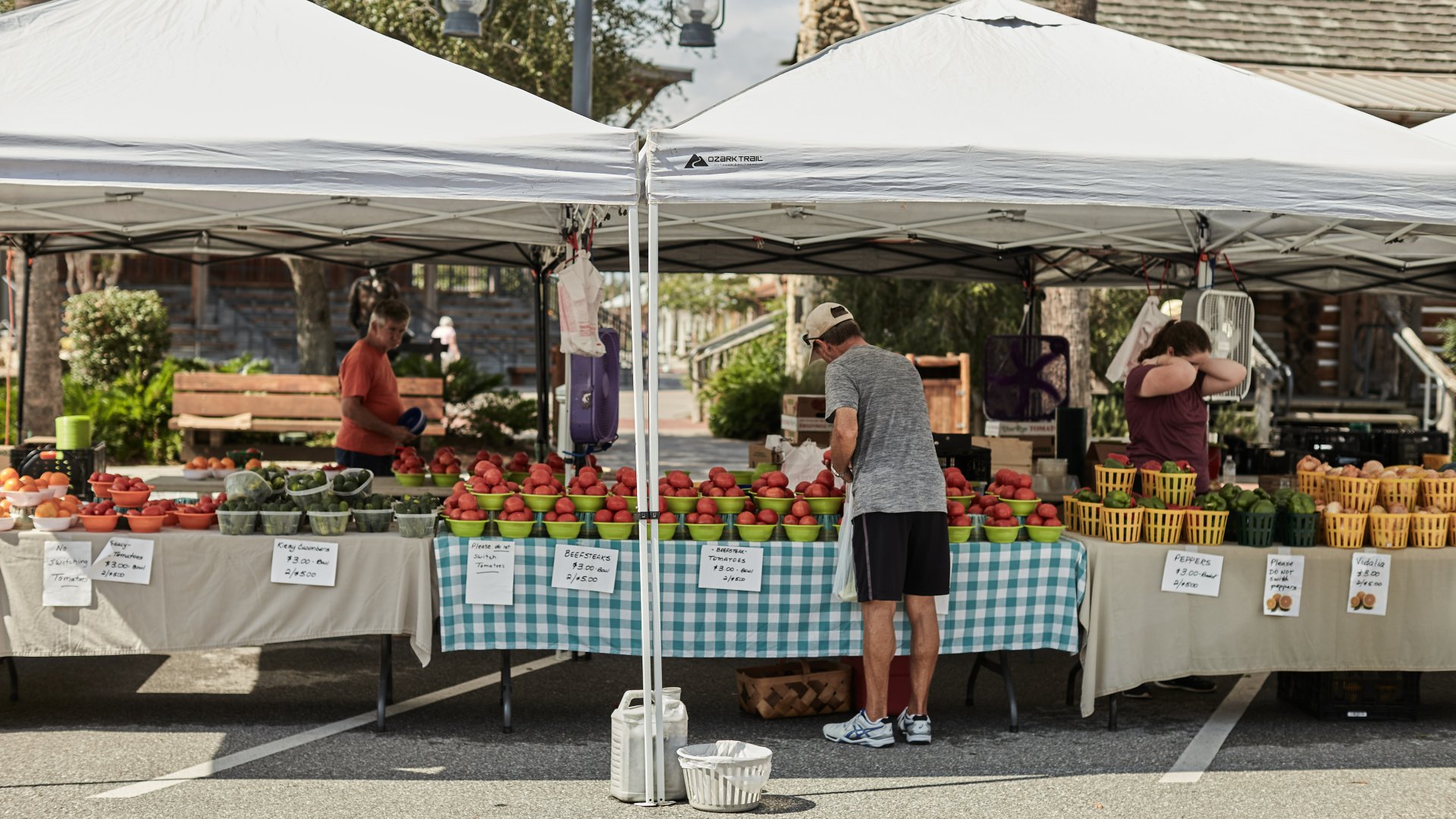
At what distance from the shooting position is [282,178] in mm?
4863

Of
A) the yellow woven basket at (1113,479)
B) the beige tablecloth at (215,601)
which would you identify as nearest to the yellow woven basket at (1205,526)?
the yellow woven basket at (1113,479)

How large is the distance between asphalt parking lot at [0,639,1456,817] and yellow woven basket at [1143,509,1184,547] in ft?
2.73

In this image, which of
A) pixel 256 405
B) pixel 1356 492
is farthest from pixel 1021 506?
pixel 256 405

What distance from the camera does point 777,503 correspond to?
592 centimetres

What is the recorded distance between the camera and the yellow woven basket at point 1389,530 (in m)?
5.97

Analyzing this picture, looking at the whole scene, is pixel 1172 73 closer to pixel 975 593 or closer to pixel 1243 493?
pixel 1243 493

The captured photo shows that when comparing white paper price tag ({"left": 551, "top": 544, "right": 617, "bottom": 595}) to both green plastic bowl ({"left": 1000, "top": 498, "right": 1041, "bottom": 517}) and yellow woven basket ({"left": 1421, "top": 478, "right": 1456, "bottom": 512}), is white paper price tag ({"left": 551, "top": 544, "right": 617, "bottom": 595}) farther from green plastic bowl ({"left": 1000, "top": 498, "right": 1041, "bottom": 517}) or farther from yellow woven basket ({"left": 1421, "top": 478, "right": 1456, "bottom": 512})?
yellow woven basket ({"left": 1421, "top": 478, "right": 1456, "bottom": 512})

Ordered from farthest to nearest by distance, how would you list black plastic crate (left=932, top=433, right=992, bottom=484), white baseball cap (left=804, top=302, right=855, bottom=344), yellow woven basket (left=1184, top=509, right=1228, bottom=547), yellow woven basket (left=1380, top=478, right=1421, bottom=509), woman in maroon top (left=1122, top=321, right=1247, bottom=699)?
black plastic crate (left=932, top=433, right=992, bottom=484)
woman in maroon top (left=1122, top=321, right=1247, bottom=699)
yellow woven basket (left=1380, top=478, right=1421, bottom=509)
yellow woven basket (left=1184, top=509, right=1228, bottom=547)
white baseball cap (left=804, top=302, right=855, bottom=344)

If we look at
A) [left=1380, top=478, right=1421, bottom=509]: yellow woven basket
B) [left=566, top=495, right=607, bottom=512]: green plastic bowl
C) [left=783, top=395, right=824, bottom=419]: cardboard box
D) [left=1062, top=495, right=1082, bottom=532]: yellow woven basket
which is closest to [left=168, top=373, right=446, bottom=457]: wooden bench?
[left=783, top=395, right=824, bottom=419]: cardboard box

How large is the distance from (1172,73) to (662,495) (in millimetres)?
2941

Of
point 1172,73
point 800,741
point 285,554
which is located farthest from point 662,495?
point 1172,73

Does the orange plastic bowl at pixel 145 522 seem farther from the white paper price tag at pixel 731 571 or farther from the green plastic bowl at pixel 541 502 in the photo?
the white paper price tag at pixel 731 571

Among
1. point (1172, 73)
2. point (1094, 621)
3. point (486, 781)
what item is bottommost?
point (486, 781)

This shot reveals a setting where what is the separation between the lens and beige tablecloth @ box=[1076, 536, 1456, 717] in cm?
580
